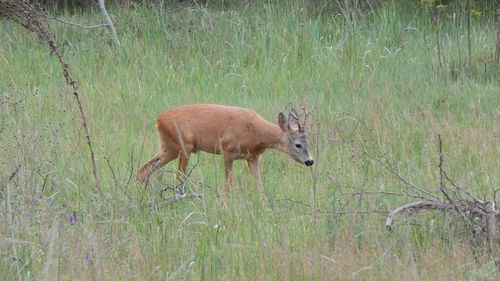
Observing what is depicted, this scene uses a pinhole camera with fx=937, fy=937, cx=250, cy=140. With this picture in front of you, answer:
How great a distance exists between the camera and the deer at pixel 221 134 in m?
7.66

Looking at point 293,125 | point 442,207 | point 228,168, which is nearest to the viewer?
point 442,207

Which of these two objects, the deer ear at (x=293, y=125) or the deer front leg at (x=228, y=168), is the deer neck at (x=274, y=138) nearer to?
the deer ear at (x=293, y=125)

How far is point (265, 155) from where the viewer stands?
8180 millimetres

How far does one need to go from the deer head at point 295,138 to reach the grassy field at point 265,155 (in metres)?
0.13

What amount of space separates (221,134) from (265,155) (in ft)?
1.85

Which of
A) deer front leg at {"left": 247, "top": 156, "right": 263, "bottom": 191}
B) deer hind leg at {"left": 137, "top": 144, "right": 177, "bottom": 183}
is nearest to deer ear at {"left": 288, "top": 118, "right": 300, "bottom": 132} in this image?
deer front leg at {"left": 247, "top": 156, "right": 263, "bottom": 191}

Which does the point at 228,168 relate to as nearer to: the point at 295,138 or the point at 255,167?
the point at 255,167

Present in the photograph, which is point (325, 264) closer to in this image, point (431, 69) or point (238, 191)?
point (238, 191)

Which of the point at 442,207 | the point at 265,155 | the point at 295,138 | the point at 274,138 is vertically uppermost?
the point at 442,207

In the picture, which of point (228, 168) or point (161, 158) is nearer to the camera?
point (228, 168)

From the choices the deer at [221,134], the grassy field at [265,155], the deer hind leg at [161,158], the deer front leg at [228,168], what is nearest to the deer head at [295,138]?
the deer at [221,134]

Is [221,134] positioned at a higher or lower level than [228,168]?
higher

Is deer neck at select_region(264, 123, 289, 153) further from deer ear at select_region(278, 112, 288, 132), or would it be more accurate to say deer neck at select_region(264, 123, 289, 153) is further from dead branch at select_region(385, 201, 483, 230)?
dead branch at select_region(385, 201, 483, 230)

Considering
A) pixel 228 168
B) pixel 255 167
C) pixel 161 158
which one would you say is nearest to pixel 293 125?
pixel 255 167
